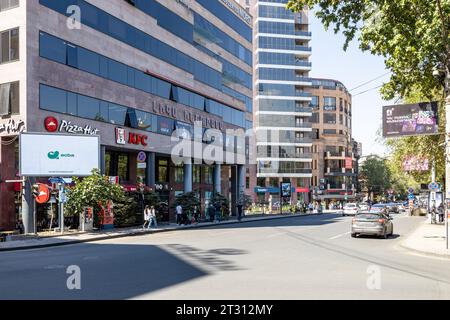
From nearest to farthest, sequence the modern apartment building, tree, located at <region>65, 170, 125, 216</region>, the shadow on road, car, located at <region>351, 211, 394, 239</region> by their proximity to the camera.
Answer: the shadow on road < car, located at <region>351, 211, 394, 239</region> < tree, located at <region>65, 170, 125, 216</region> < the modern apartment building

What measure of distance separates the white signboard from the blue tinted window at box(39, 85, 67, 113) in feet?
8.49

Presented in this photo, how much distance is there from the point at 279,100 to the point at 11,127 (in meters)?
73.9

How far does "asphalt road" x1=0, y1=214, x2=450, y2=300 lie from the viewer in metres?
9.88

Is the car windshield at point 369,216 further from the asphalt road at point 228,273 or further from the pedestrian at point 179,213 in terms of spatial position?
the pedestrian at point 179,213

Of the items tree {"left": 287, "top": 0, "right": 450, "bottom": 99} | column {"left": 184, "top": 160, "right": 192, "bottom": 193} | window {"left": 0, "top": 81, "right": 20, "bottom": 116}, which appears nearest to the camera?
tree {"left": 287, "top": 0, "right": 450, "bottom": 99}

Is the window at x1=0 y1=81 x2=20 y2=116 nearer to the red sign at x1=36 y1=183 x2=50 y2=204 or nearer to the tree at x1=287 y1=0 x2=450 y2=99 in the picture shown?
the red sign at x1=36 y1=183 x2=50 y2=204

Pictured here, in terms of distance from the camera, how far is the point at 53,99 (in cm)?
3075

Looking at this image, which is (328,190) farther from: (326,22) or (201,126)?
(326,22)

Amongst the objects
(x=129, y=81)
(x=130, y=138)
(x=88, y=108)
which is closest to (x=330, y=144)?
(x=129, y=81)

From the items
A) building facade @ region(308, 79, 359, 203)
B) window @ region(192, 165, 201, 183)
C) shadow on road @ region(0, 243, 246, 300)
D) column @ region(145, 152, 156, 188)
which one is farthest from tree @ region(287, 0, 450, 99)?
building facade @ region(308, 79, 359, 203)

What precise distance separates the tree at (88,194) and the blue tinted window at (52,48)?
7.68 meters

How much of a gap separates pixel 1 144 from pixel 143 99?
1277 cm

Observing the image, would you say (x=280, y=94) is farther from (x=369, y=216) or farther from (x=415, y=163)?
(x=369, y=216)
